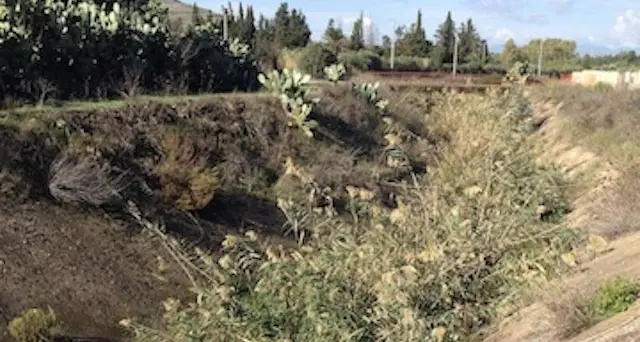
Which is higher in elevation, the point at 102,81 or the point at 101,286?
the point at 102,81

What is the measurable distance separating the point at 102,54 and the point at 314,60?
20.8m

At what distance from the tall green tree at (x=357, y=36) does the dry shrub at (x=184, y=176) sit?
50011mm

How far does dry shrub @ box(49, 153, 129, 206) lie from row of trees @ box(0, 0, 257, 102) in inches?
145

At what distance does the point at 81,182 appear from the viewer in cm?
1983

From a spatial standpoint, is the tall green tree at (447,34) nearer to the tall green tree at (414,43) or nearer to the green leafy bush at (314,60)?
the tall green tree at (414,43)

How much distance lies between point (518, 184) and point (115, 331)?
22.9ft

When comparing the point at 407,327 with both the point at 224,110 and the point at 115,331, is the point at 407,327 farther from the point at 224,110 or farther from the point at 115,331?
the point at 224,110

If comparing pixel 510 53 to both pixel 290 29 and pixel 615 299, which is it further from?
pixel 615 299

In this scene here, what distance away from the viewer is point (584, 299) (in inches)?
402

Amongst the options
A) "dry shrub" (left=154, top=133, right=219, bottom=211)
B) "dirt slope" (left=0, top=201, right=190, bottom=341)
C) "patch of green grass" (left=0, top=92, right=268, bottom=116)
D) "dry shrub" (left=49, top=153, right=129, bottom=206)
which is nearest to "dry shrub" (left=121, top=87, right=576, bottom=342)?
"dirt slope" (left=0, top=201, right=190, bottom=341)

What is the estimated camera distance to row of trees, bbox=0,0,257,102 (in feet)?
77.9

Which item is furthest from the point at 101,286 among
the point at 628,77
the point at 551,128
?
the point at 628,77

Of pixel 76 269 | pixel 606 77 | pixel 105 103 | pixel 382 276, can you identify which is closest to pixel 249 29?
pixel 606 77

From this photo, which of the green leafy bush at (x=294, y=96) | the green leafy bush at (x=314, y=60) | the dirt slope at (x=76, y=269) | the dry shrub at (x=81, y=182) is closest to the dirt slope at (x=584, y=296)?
the dirt slope at (x=76, y=269)
